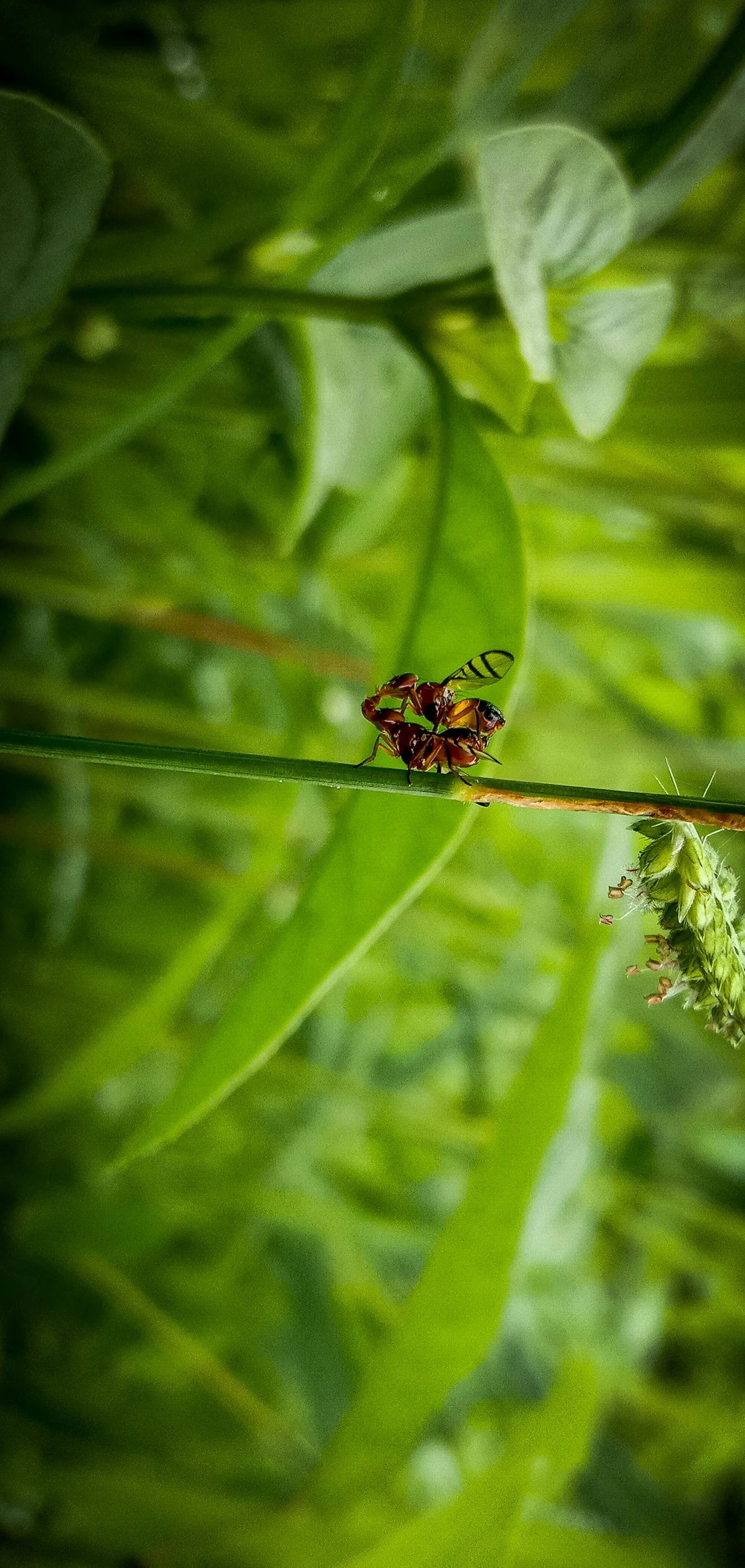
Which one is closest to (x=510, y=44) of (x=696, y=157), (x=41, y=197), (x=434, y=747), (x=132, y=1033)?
(x=696, y=157)

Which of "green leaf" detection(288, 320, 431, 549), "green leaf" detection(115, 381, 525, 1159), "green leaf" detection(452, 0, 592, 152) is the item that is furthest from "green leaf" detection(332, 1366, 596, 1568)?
"green leaf" detection(452, 0, 592, 152)

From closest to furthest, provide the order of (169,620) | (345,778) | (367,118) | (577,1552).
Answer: (345,778) < (367,118) < (577,1552) < (169,620)

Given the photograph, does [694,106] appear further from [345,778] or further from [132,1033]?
[132,1033]

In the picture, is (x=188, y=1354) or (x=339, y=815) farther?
(x=188, y=1354)

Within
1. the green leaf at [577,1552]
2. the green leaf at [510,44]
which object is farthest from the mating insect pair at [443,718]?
the green leaf at [577,1552]

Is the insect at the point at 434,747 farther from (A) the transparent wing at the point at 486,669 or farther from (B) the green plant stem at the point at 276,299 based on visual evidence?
(B) the green plant stem at the point at 276,299

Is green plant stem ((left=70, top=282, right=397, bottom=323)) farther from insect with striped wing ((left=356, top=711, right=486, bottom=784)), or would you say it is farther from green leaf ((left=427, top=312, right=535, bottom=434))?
insect with striped wing ((left=356, top=711, right=486, bottom=784))

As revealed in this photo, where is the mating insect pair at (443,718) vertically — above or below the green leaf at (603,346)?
below
